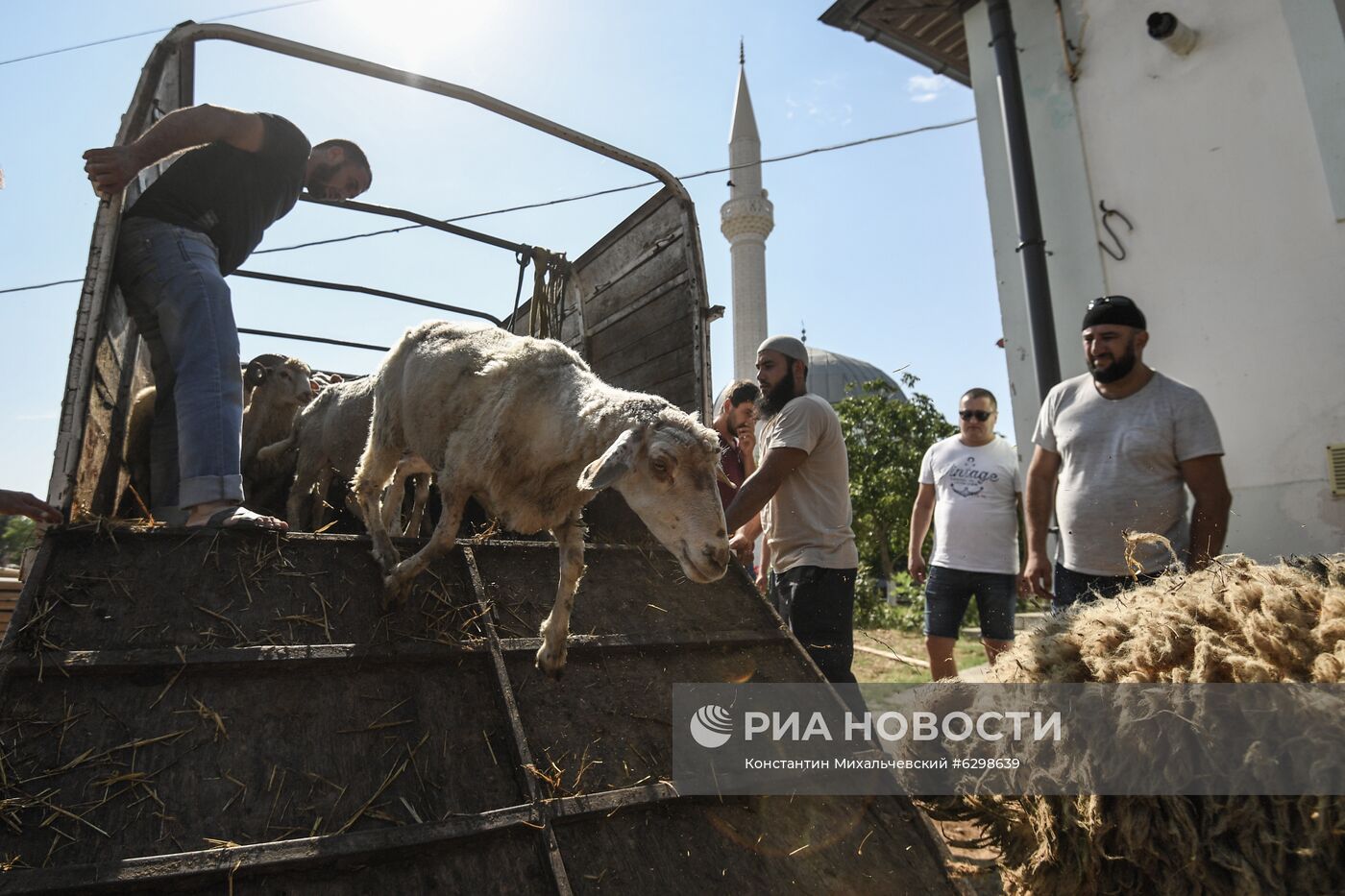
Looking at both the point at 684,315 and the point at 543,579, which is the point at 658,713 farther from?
the point at 684,315

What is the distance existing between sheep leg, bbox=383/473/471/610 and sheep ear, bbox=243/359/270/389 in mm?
3574

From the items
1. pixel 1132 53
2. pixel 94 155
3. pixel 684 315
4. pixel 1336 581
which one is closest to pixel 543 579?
pixel 684 315

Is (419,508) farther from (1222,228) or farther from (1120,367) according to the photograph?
(1222,228)

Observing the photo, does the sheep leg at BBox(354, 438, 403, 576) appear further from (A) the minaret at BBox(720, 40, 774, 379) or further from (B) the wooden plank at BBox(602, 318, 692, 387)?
(A) the minaret at BBox(720, 40, 774, 379)

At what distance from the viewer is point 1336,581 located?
7.27 feet

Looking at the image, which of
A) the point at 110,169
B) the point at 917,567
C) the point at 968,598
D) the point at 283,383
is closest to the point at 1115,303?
the point at 968,598

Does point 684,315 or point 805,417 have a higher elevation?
point 684,315

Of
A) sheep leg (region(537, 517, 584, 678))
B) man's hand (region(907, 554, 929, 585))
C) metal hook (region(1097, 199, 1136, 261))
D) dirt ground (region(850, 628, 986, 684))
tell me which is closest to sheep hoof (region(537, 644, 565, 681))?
sheep leg (region(537, 517, 584, 678))

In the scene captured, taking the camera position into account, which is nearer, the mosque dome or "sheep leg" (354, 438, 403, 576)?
"sheep leg" (354, 438, 403, 576)

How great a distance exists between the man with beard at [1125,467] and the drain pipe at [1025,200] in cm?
250

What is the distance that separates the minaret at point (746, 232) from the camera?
28364mm

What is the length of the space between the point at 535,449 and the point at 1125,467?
2867 mm

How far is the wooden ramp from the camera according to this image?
1914mm

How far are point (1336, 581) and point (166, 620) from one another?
3958 mm
